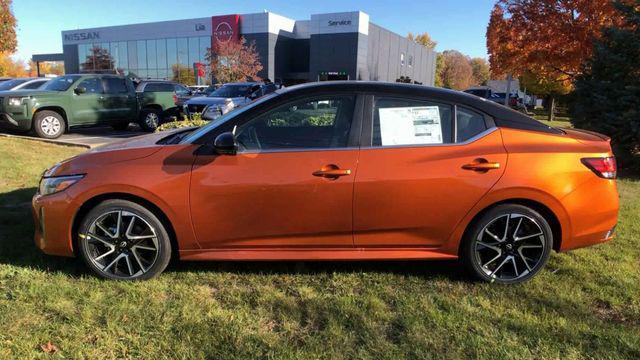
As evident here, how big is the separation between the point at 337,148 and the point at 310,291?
1.14 m

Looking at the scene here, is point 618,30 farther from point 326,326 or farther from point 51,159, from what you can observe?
point 51,159

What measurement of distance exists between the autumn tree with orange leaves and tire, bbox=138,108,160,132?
46.6 feet

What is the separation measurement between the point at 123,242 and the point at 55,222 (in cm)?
55

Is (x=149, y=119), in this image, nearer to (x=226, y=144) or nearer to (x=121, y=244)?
(x=121, y=244)

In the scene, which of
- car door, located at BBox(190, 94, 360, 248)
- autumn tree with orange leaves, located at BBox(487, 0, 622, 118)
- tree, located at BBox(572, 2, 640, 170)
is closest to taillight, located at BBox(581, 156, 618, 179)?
car door, located at BBox(190, 94, 360, 248)

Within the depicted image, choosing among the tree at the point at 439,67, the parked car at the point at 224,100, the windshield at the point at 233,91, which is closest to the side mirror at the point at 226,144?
the parked car at the point at 224,100

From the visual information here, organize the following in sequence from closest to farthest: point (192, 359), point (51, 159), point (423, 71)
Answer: point (192, 359)
point (51, 159)
point (423, 71)

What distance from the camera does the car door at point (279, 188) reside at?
3.67m

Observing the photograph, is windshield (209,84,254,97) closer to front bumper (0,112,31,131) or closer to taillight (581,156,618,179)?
→ front bumper (0,112,31,131)

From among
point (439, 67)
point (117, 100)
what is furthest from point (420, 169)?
point (439, 67)

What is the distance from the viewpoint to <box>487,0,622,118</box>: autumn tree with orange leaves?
17.4 meters

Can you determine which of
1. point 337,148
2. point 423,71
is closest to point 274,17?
point 423,71

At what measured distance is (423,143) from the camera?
3814 mm

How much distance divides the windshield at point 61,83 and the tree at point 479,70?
4700 inches
